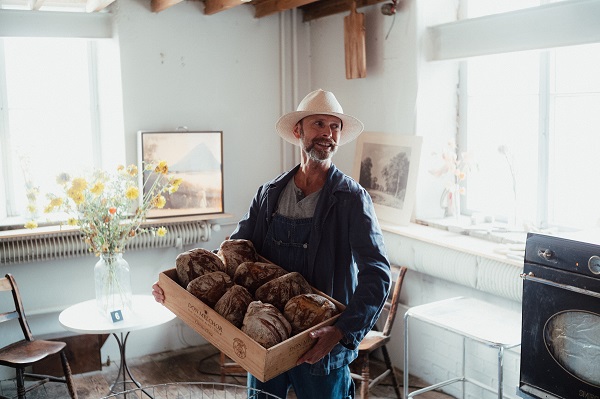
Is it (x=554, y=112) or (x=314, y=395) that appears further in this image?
(x=554, y=112)

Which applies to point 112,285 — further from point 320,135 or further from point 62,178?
point 320,135

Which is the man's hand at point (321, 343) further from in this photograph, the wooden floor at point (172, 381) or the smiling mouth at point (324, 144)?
the wooden floor at point (172, 381)

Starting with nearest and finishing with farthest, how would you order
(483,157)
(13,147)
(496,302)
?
(496,302) → (483,157) → (13,147)

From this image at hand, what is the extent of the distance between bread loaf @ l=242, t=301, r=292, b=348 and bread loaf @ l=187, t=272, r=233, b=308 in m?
0.19

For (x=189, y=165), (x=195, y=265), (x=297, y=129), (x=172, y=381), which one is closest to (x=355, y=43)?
(x=189, y=165)

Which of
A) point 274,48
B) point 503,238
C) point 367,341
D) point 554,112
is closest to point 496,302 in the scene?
point 503,238

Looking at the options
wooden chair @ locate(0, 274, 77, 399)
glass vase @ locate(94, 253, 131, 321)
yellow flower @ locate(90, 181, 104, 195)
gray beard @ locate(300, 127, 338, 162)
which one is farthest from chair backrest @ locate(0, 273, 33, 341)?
gray beard @ locate(300, 127, 338, 162)

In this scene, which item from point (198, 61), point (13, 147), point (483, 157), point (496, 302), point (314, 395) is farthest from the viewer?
point (198, 61)

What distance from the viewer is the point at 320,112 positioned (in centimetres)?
267

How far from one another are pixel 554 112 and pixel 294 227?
6.08ft

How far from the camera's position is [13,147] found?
176 inches

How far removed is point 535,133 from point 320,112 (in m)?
1.70

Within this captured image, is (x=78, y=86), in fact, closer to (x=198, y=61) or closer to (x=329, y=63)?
(x=198, y=61)

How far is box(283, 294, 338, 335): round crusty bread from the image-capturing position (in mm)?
2252
